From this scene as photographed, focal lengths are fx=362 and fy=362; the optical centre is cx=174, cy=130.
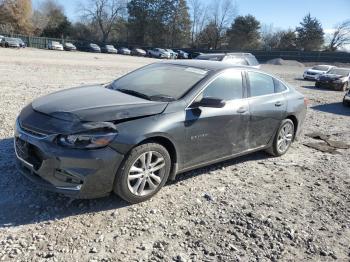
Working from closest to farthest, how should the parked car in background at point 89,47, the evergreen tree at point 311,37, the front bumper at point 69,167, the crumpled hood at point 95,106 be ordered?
the front bumper at point 69,167, the crumpled hood at point 95,106, the parked car in background at point 89,47, the evergreen tree at point 311,37

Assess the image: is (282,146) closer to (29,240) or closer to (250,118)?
(250,118)

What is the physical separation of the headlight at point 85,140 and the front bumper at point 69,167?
0.18 ft

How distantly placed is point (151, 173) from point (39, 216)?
131 centimetres

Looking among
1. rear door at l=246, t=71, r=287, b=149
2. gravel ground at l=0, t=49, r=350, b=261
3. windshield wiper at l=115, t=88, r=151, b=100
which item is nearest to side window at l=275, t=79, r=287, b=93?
rear door at l=246, t=71, r=287, b=149

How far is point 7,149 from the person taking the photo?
5.48 metres

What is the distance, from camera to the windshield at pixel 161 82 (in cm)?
481

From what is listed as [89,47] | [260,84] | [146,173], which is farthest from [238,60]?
[89,47]

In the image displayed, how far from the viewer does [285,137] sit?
6.62 meters

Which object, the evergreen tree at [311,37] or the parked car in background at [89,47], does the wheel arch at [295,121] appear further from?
the evergreen tree at [311,37]

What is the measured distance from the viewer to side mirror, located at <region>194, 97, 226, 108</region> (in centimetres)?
462

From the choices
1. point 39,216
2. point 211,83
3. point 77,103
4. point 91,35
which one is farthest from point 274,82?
point 91,35

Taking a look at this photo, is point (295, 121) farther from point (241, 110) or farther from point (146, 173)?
point (146, 173)

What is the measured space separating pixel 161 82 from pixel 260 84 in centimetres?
179

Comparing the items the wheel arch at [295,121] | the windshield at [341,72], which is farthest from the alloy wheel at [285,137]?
the windshield at [341,72]
